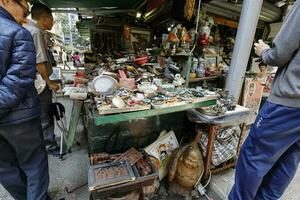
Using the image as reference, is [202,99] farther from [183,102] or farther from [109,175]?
[109,175]

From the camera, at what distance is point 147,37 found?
4.43 m

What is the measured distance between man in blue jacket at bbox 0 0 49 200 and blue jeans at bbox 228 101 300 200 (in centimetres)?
163

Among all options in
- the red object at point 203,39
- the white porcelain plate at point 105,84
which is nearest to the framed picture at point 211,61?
the red object at point 203,39

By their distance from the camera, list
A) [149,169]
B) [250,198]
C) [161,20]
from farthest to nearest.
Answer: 1. [161,20]
2. [149,169]
3. [250,198]

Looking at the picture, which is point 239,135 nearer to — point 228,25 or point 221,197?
point 221,197

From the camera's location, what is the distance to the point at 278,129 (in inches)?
46.1

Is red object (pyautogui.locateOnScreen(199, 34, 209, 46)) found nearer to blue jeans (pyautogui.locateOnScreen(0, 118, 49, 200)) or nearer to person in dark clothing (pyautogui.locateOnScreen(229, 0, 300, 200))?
person in dark clothing (pyautogui.locateOnScreen(229, 0, 300, 200))

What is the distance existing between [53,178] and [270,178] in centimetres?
220

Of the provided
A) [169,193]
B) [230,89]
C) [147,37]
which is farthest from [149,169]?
[147,37]

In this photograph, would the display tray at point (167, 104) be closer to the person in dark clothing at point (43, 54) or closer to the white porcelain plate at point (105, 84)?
the white porcelain plate at point (105, 84)

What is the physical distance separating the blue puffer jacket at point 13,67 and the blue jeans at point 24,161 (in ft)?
0.36

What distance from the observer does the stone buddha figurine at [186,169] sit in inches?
67.4

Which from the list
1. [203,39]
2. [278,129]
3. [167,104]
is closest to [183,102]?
[167,104]

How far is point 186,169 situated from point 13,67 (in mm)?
1624
